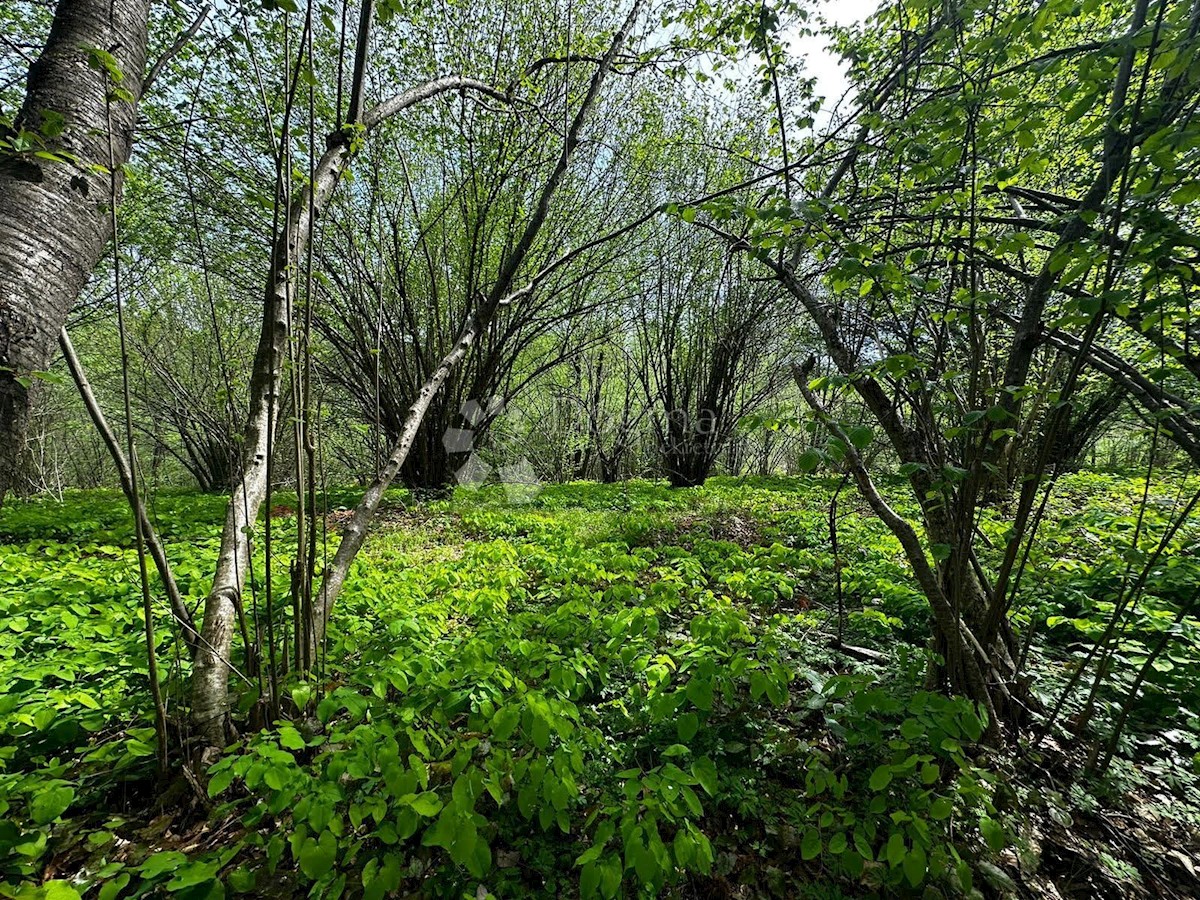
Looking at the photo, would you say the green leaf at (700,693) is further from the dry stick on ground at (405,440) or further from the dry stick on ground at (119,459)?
the dry stick on ground at (119,459)

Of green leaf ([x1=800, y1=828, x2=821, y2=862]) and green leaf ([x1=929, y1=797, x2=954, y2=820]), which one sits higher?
green leaf ([x1=929, y1=797, x2=954, y2=820])

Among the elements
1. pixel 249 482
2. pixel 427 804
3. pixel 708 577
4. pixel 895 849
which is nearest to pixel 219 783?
pixel 427 804

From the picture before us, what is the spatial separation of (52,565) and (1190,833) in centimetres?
672

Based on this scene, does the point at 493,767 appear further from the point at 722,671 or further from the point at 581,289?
the point at 581,289

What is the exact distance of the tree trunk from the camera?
1.21 metres

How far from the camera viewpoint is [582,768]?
1.59m

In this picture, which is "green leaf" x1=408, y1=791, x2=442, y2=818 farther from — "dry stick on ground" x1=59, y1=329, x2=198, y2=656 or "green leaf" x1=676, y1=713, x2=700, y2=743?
"dry stick on ground" x1=59, y1=329, x2=198, y2=656

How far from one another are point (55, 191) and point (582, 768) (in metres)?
2.35

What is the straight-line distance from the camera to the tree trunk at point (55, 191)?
1210mm

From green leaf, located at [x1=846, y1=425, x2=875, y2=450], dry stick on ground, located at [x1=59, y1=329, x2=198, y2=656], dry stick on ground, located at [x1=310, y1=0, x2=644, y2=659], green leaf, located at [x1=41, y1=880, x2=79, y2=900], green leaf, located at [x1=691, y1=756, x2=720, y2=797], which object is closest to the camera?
green leaf, located at [x1=41, y1=880, x2=79, y2=900]

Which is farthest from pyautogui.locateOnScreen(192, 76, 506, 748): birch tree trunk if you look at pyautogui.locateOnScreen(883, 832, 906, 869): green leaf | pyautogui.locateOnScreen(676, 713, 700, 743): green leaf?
pyautogui.locateOnScreen(883, 832, 906, 869): green leaf

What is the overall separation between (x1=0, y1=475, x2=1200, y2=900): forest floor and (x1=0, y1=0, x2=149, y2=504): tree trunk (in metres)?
1.12

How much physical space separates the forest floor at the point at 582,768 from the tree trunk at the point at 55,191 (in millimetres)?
1119

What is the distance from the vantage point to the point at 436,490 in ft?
27.5
